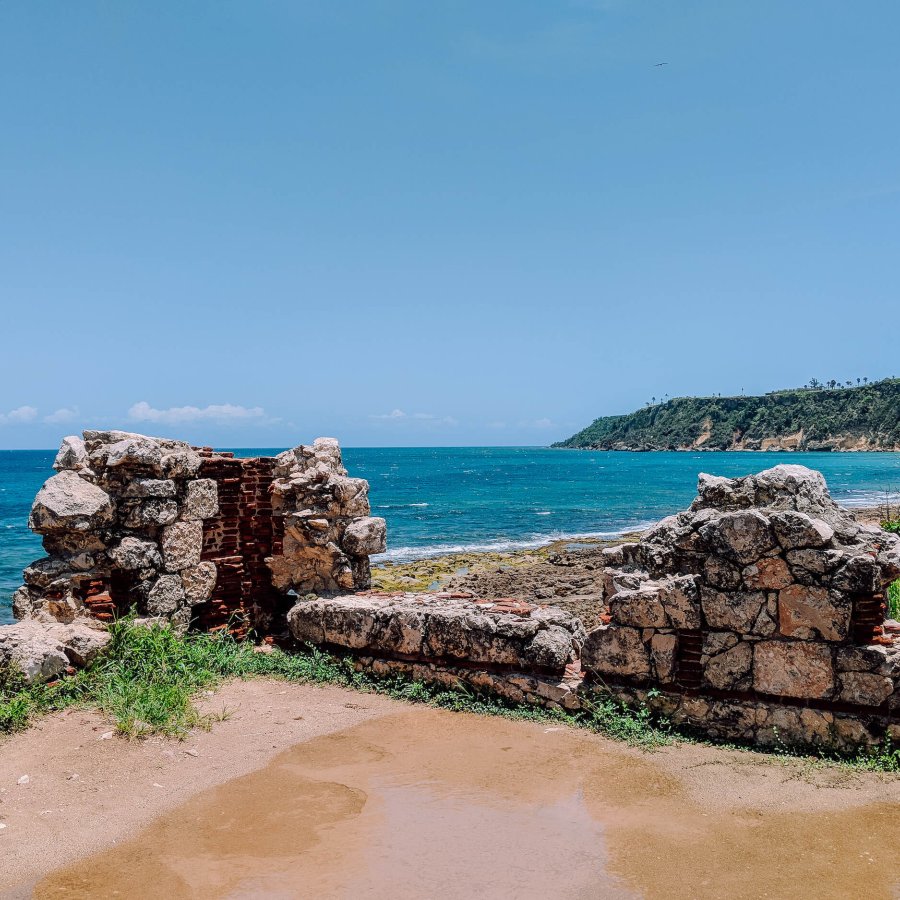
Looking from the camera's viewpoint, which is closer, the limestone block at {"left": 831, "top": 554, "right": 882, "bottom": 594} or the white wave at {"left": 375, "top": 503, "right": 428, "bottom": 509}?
the limestone block at {"left": 831, "top": 554, "right": 882, "bottom": 594}

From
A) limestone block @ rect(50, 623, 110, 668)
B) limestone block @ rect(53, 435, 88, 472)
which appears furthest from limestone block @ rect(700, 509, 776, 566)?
limestone block @ rect(53, 435, 88, 472)

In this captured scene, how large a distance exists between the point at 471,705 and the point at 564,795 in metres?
1.93

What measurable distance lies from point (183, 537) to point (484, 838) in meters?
5.50

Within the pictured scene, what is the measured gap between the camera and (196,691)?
765 centimetres

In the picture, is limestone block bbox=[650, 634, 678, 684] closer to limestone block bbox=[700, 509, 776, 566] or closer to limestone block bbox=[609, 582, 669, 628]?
limestone block bbox=[609, 582, 669, 628]

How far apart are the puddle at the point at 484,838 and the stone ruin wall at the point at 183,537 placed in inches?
123

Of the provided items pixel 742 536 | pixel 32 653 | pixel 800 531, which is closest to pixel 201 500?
pixel 32 653

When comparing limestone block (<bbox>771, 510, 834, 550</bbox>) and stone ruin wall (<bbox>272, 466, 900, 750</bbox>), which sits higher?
limestone block (<bbox>771, 510, 834, 550</bbox>)

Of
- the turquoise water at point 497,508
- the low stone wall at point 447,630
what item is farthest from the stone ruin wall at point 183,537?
the turquoise water at point 497,508

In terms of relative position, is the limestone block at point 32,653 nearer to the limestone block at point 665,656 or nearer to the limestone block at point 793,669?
the limestone block at point 665,656

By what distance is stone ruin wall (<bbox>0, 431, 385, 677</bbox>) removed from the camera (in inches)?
317

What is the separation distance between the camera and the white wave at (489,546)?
91.0ft

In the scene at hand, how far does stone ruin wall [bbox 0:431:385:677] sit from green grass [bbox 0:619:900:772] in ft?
1.08

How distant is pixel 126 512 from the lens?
857 cm
